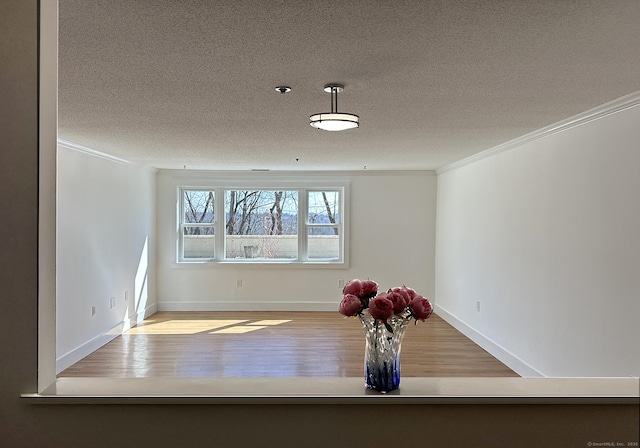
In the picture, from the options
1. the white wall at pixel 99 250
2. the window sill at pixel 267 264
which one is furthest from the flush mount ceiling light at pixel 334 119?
the window sill at pixel 267 264

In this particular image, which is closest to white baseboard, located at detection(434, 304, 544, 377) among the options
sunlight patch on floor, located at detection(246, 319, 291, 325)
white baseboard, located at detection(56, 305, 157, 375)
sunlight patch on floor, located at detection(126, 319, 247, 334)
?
sunlight patch on floor, located at detection(246, 319, 291, 325)

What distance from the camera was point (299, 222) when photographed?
23.9ft

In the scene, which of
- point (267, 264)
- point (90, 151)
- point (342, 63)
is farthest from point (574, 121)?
point (267, 264)

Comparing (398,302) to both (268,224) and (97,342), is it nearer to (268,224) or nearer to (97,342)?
(97,342)

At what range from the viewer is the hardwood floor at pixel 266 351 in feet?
13.8

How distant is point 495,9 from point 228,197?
6174mm

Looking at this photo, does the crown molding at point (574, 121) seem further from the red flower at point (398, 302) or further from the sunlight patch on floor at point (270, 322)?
the sunlight patch on floor at point (270, 322)

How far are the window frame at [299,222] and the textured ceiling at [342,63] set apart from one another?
3355 millimetres

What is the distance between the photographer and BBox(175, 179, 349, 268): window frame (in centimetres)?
714

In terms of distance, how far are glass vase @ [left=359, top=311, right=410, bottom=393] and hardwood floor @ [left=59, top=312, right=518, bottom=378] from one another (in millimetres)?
2768

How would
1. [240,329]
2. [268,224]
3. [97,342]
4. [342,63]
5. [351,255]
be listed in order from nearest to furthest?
[342,63]
[97,342]
[240,329]
[351,255]
[268,224]

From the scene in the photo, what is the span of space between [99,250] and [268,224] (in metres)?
2.90

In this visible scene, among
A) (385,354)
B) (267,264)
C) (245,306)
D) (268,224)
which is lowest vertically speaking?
(245,306)

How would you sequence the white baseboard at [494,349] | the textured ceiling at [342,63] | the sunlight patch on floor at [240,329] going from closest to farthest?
1. the textured ceiling at [342,63]
2. the white baseboard at [494,349]
3. the sunlight patch on floor at [240,329]
